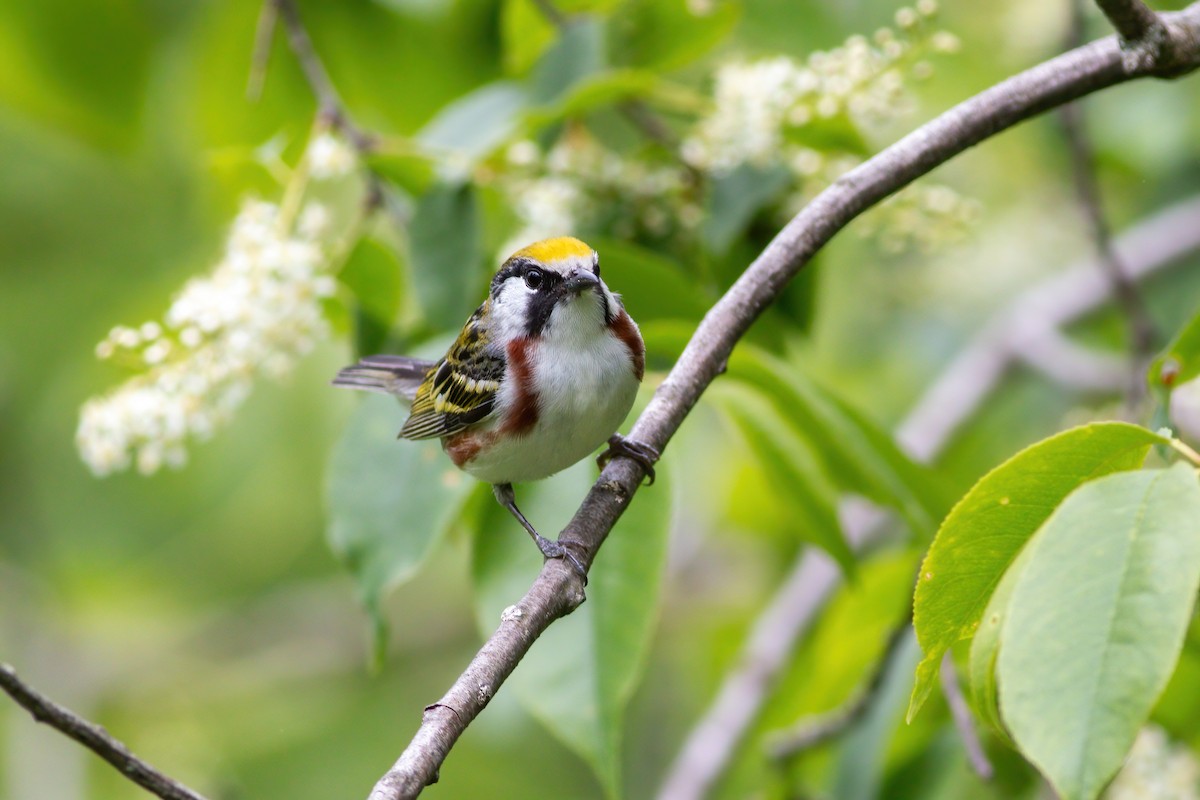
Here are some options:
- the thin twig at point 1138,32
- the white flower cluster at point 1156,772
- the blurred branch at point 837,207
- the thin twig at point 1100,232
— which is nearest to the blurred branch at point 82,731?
the blurred branch at point 837,207

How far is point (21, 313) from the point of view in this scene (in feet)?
22.3

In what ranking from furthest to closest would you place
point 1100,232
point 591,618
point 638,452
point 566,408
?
point 1100,232 → point 566,408 → point 591,618 → point 638,452

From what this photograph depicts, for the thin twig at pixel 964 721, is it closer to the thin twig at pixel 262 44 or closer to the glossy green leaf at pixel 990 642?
the glossy green leaf at pixel 990 642

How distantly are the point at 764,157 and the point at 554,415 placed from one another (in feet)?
3.76

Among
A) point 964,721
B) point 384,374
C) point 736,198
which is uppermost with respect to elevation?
point 384,374

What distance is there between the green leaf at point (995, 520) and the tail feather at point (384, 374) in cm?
234

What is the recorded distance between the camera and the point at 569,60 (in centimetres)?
369

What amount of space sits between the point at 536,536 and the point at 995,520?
49.8 inches

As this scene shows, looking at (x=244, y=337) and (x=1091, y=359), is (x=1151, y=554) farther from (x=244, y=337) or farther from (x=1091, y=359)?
(x=1091, y=359)

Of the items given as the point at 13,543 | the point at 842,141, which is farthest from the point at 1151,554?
the point at 13,543

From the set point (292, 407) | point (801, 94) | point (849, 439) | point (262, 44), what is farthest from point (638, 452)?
point (292, 407)

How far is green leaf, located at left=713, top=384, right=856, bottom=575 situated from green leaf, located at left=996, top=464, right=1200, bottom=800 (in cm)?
152

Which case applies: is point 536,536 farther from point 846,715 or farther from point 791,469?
point 846,715

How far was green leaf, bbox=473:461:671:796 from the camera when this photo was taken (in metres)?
2.52
